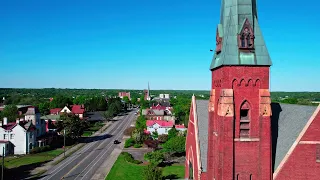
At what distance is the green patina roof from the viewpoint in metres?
19.3

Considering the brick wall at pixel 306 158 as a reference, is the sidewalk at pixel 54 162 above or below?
below

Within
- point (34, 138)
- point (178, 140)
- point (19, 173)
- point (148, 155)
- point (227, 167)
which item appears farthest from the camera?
point (34, 138)

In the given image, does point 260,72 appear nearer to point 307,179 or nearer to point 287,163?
point 287,163

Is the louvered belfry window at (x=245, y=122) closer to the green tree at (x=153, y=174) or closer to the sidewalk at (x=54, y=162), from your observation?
the green tree at (x=153, y=174)

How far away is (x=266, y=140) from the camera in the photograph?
19.4 meters

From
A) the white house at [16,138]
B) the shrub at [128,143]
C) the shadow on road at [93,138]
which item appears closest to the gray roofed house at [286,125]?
the shrub at [128,143]

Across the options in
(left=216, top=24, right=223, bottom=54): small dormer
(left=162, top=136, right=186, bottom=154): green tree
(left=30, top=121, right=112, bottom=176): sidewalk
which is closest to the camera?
(left=216, top=24, right=223, bottom=54): small dormer

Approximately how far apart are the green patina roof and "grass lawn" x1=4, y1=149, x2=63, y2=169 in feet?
162

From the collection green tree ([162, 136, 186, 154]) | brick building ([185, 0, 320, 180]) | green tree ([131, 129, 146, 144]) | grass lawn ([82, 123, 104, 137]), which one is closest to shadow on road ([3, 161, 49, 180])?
green tree ([162, 136, 186, 154])

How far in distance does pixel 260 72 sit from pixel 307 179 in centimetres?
825

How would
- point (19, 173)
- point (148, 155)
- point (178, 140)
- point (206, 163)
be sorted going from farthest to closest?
1. point (178, 140)
2. point (148, 155)
3. point (19, 173)
4. point (206, 163)

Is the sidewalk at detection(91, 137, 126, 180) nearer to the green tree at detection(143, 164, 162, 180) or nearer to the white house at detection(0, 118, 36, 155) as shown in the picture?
the green tree at detection(143, 164, 162, 180)

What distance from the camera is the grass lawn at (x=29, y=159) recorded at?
→ 55.4 m

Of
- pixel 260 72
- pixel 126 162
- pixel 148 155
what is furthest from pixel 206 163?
pixel 126 162
